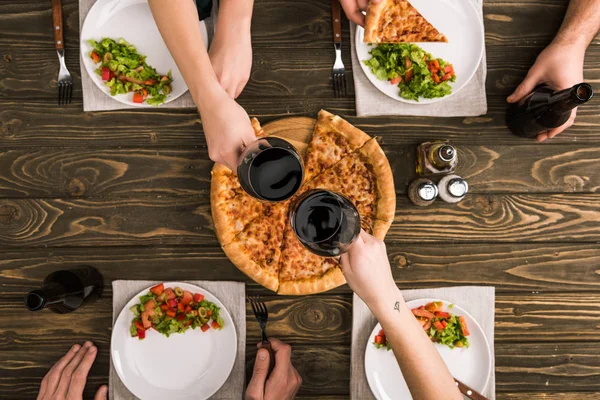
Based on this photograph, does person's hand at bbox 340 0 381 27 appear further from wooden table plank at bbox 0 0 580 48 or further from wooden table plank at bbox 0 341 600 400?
wooden table plank at bbox 0 341 600 400

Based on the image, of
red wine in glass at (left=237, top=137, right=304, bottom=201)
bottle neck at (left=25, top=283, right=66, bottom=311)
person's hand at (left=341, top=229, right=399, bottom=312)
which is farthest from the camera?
bottle neck at (left=25, top=283, right=66, bottom=311)

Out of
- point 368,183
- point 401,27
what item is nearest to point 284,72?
point 401,27

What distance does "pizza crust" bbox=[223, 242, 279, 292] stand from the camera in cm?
223

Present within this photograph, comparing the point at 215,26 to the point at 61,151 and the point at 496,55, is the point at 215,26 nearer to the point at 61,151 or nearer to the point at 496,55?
the point at 61,151

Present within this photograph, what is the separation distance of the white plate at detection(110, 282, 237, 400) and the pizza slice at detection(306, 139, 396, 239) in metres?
0.86

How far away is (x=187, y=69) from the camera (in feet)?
5.85

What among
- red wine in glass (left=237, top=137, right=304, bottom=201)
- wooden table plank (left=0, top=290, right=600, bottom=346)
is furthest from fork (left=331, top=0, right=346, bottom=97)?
wooden table plank (left=0, top=290, right=600, bottom=346)

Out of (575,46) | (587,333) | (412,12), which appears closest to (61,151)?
(412,12)

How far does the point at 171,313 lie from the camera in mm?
2264

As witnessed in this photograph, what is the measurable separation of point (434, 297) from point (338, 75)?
4.26 ft

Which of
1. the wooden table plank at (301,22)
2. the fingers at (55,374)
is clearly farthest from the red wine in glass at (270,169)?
the fingers at (55,374)

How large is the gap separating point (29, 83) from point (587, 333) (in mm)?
3366

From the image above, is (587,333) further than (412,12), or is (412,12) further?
(587,333)

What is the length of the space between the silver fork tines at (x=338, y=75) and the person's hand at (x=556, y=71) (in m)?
0.90
